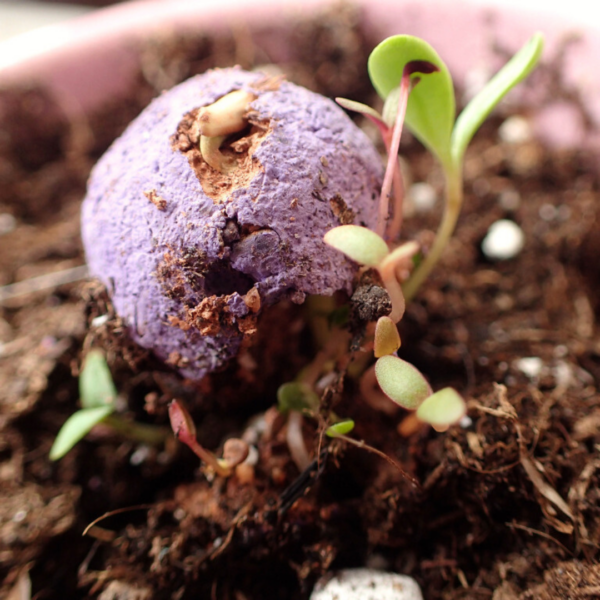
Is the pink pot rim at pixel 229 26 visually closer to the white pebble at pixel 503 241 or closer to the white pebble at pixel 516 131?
the white pebble at pixel 516 131

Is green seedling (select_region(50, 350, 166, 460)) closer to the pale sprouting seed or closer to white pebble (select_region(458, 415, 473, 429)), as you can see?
the pale sprouting seed

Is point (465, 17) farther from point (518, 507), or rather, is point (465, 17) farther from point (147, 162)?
point (518, 507)

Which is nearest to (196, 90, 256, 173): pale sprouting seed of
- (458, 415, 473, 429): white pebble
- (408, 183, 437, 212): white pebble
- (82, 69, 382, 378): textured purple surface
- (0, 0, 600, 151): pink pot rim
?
(82, 69, 382, 378): textured purple surface

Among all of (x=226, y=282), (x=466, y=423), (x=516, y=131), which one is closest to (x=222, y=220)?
Result: (x=226, y=282)

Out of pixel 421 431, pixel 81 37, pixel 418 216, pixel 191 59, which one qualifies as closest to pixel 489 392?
pixel 421 431

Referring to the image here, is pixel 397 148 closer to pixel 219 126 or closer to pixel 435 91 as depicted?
pixel 435 91

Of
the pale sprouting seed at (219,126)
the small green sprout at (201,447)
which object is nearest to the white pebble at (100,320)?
the small green sprout at (201,447)
